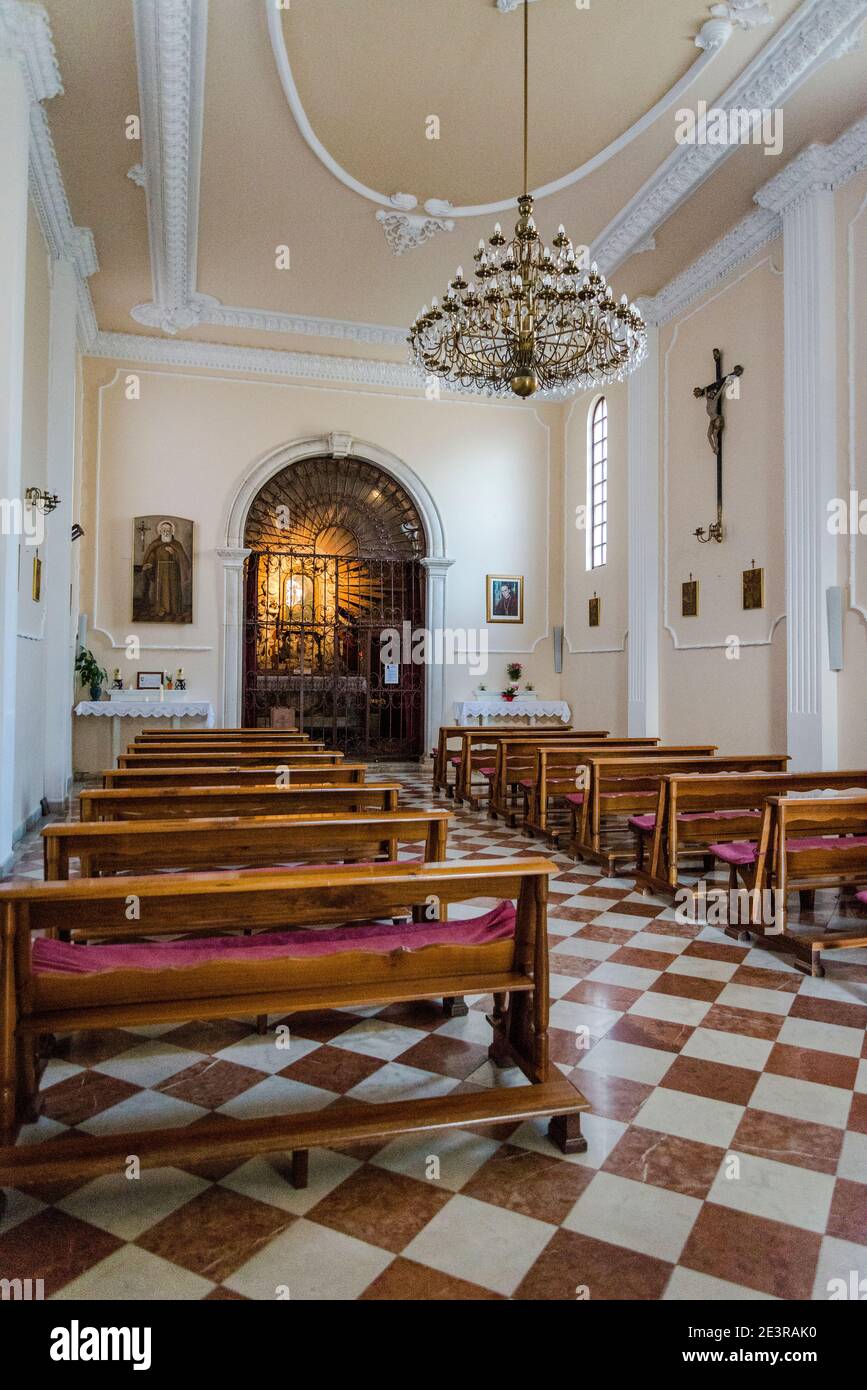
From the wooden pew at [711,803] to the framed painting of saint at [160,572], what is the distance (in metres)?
7.72

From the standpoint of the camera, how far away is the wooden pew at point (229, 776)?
449 centimetres

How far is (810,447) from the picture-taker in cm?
684

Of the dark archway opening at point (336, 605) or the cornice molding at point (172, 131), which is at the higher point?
the cornice molding at point (172, 131)

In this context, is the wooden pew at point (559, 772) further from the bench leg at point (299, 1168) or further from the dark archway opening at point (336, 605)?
the dark archway opening at point (336, 605)

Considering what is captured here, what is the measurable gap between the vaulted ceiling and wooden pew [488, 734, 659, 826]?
4948 millimetres

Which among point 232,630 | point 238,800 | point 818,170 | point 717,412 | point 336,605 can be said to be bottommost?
point 238,800

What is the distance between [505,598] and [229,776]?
7982mm

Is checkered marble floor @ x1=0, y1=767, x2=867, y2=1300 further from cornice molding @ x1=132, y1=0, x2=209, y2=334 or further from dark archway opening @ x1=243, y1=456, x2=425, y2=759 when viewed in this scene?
dark archway opening @ x1=243, y1=456, x2=425, y2=759

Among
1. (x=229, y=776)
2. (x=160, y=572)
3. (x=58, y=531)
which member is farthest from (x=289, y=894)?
(x=160, y=572)

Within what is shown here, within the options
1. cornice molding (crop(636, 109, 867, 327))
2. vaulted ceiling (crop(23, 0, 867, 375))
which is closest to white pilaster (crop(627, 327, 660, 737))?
cornice molding (crop(636, 109, 867, 327))

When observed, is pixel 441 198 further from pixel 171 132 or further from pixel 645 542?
pixel 645 542

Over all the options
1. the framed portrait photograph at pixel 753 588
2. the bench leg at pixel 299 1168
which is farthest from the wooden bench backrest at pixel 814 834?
the framed portrait photograph at pixel 753 588

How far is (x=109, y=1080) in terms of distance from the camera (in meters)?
2.61
